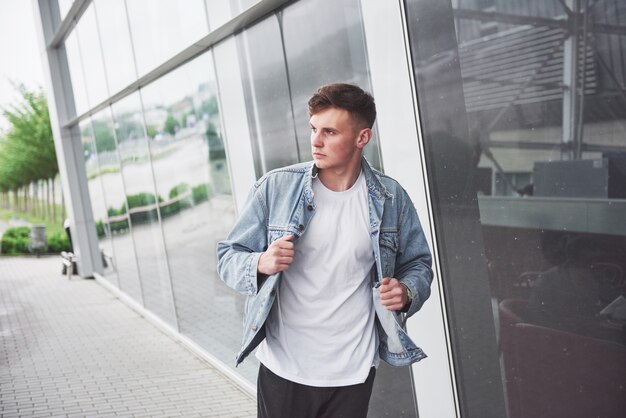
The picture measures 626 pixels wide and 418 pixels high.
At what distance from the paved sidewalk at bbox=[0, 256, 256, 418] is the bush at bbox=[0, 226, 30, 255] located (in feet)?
40.5

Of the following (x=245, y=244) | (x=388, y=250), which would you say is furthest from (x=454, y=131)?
(x=245, y=244)

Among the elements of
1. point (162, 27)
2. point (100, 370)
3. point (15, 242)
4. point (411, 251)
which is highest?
point (162, 27)

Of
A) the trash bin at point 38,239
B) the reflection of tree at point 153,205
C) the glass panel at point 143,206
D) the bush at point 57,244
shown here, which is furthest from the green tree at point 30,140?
the glass panel at point 143,206

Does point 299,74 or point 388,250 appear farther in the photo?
point 299,74

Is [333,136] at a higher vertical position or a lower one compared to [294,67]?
lower

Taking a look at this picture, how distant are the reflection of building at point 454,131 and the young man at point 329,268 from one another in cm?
50

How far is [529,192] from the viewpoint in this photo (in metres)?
2.70

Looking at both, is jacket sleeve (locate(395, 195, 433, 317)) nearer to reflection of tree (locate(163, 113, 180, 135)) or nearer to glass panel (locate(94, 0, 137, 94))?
reflection of tree (locate(163, 113, 180, 135))

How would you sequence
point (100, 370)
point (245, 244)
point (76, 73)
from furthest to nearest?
point (76, 73), point (100, 370), point (245, 244)

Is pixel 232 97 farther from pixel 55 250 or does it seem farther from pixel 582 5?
pixel 55 250

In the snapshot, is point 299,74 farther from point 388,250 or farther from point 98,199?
point 98,199

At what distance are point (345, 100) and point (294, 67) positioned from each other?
2165 mm

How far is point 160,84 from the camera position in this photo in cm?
767

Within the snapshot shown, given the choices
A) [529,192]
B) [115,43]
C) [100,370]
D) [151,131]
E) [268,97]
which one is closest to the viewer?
[529,192]
